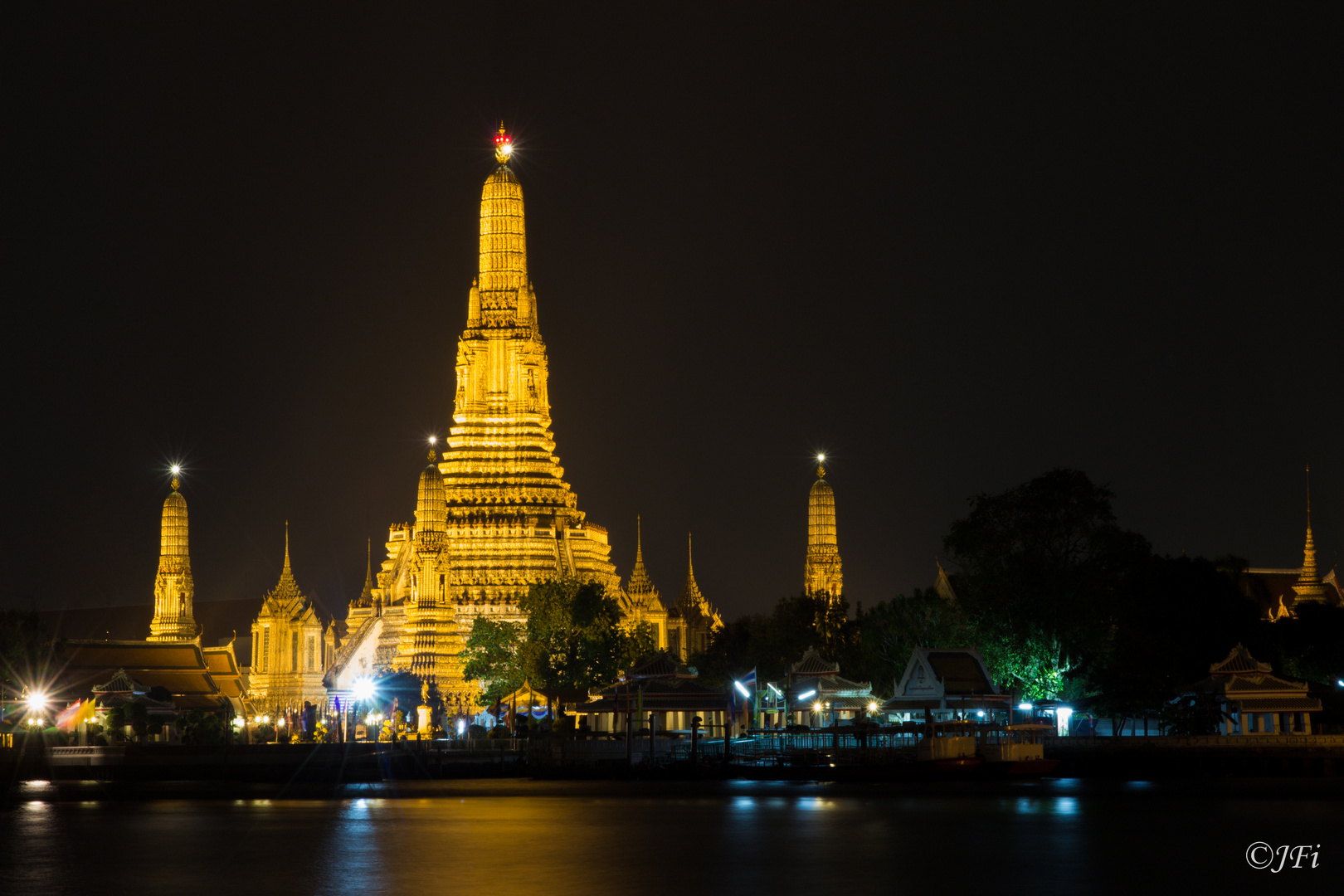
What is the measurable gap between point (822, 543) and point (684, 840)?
76841 millimetres

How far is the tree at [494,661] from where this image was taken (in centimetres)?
9319

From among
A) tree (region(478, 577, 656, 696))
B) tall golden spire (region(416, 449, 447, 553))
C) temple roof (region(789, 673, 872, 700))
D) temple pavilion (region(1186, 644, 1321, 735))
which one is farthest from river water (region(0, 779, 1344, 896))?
tall golden spire (region(416, 449, 447, 553))

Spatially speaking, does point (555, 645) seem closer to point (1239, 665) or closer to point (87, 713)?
point (87, 713)

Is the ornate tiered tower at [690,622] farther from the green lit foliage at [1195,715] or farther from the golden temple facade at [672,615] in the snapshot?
the green lit foliage at [1195,715]

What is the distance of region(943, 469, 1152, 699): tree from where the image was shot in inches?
2820

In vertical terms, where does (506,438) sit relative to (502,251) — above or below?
below

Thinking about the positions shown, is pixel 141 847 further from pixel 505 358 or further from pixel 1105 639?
pixel 505 358

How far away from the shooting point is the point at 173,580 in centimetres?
12012

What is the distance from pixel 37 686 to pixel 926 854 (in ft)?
191

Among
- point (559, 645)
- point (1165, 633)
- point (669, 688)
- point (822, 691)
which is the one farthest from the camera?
point (559, 645)

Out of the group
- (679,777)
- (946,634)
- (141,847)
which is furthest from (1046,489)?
(141,847)

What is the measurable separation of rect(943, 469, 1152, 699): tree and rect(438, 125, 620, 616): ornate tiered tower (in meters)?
37.9

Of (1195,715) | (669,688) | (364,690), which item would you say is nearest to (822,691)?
(669,688)

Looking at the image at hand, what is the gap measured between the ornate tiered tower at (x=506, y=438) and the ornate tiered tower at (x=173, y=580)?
64.1 feet
